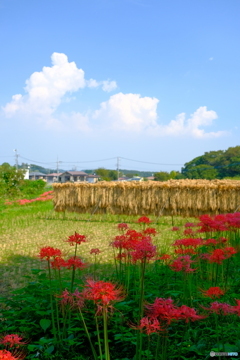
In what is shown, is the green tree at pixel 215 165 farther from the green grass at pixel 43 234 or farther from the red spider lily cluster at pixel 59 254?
the red spider lily cluster at pixel 59 254

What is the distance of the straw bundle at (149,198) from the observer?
14.9 metres

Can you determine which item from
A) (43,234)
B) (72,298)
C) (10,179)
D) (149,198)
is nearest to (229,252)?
(72,298)

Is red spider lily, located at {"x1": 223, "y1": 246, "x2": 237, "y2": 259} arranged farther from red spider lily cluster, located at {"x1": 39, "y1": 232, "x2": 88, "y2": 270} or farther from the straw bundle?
the straw bundle

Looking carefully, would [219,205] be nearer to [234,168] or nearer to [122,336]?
[122,336]

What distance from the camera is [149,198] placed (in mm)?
15547

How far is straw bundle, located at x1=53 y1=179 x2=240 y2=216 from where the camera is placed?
588 inches

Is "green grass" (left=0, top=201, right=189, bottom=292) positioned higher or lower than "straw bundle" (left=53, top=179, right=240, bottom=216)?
lower

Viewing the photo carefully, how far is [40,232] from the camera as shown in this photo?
12562 millimetres

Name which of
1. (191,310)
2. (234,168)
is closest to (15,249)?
(191,310)

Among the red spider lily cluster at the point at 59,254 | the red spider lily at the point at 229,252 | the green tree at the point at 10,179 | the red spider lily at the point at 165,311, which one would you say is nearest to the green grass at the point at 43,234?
the red spider lily cluster at the point at 59,254

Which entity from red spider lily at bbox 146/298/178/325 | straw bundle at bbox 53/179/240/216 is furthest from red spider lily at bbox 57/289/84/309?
straw bundle at bbox 53/179/240/216

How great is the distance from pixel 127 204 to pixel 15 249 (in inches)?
276

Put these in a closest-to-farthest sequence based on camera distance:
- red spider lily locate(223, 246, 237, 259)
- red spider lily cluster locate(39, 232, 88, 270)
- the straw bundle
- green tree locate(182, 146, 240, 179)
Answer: red spider lily cluster locate(39, 232, 88, 270), red spider lily locate(223, 246, 237, 259), the straw bundle, green tree locate(182, 146, 240, 179)

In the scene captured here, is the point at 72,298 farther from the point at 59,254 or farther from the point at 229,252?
the point at 229,252
